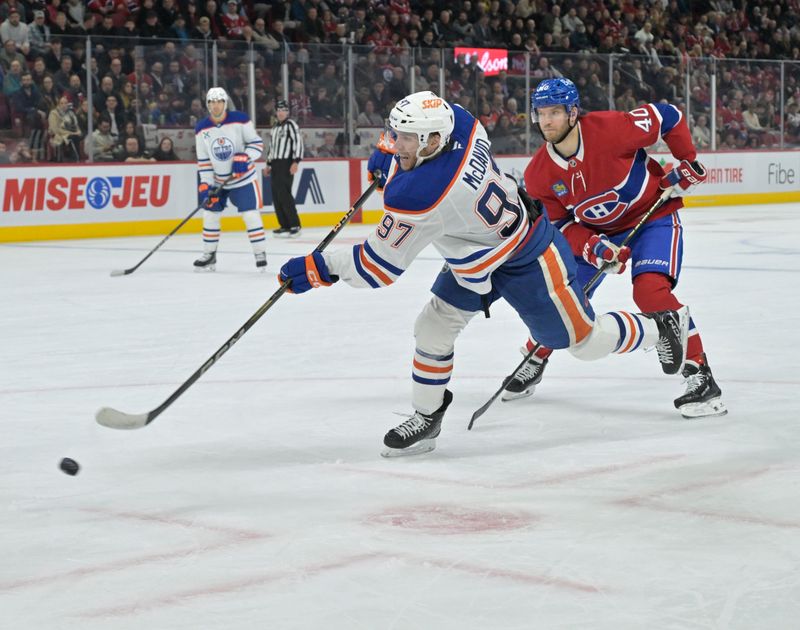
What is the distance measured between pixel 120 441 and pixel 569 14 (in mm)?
15130

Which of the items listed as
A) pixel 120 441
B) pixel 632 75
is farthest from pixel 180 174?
pixel 120 441

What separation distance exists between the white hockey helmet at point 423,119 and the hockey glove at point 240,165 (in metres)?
5.98

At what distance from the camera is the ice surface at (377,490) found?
91.2 inches

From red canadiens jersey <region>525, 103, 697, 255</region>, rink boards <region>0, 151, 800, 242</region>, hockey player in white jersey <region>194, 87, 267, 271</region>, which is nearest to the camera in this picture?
red canadiens jersey <region>525, 103, 697, 255</region>

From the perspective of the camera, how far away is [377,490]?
3203mm

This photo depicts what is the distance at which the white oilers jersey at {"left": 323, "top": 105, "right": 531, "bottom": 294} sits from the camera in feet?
10.9

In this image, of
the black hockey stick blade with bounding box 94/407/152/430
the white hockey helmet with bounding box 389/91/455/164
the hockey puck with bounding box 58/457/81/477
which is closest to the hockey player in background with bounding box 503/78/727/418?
the white hockey helmet with bounding box 389/91/455/164

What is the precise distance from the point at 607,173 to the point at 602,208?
147mm

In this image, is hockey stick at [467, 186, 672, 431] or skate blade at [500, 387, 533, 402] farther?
skate blade at [500, 387, 533, 402]

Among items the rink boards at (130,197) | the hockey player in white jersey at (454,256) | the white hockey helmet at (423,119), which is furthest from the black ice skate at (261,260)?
the white hockey helmet at (423,119)

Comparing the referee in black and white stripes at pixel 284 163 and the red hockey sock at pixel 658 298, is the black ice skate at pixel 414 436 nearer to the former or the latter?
the red hockey sock at pixel 658 298

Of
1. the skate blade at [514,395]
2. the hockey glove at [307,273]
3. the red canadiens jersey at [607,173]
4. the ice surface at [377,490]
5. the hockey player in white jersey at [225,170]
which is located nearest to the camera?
the ice surface at [377,490]

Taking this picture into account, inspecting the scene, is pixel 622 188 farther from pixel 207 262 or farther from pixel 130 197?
pixel 130 197

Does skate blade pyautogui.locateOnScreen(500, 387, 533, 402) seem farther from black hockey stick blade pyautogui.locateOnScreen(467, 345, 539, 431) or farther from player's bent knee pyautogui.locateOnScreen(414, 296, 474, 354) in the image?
player's bent knee pyautogui.locateOnScreen(414, 296, 474, 354)
